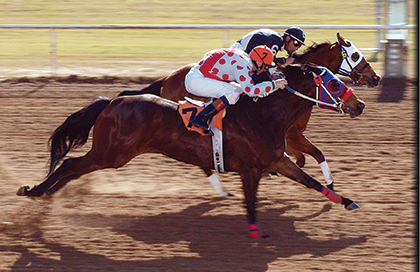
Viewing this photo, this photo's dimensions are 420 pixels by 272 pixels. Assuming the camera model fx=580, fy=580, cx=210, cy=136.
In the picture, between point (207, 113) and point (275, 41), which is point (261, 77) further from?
point (275, 41)

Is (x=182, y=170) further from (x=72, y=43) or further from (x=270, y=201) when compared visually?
(x=72, y=43)

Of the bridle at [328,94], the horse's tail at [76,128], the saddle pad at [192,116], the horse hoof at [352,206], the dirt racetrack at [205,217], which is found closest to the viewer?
the dirt racetrack at [205,217]

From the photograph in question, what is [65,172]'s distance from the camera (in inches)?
217

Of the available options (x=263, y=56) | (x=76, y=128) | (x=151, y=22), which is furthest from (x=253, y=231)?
(x=151, y=22)

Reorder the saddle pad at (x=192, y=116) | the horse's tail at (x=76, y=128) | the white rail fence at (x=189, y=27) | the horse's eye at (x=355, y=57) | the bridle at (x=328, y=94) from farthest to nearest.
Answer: the white rail fence at (x=189, y=27)
the horse's eye at (x=355, y=57)
the horse's tail at (x=76, y=128)
the bridle at (x=328, y=94)
the saddle pad at (x=192, y=116)

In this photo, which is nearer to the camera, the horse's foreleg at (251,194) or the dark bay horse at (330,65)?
the horse's foreleg at (251,194)

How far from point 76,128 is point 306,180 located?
2314 mm

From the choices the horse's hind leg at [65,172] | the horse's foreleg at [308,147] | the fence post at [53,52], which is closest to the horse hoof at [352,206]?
the horse's foreleg at [308,147]

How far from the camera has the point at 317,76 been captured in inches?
215

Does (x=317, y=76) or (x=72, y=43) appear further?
(x=72, y=43)

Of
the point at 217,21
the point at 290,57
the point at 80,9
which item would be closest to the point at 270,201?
the point at 290,57

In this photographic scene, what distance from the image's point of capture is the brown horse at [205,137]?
5.36 meters

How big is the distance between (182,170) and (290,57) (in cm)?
188

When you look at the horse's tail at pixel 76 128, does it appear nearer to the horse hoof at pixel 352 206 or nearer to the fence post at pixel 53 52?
the horse hoof at pixel 352 206
